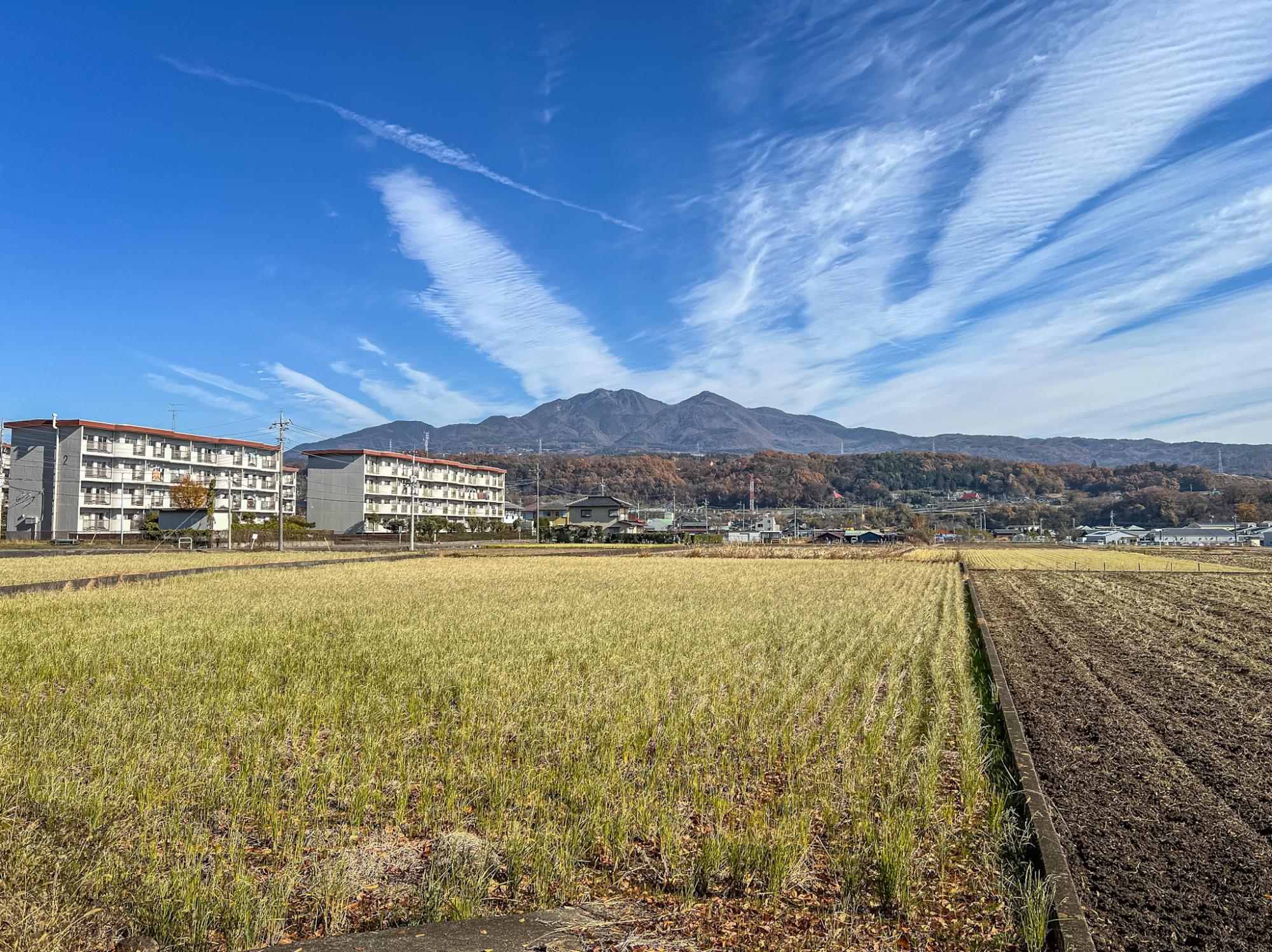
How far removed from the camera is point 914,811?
438 cm

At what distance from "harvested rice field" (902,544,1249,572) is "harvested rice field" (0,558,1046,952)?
33940 mm

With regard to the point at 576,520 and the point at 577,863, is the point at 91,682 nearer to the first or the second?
the point at 577,863

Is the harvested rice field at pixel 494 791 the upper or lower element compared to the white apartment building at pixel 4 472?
lower

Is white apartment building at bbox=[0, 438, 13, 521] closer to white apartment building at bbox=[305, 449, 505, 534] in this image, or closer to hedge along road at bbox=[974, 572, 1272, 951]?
white apartment building at bbox=[305, 449, 505, 534]

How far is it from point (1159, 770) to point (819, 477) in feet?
474

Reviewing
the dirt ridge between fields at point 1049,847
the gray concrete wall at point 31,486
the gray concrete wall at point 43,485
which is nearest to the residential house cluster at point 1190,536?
the dirt ridge between fields at point 1049,847

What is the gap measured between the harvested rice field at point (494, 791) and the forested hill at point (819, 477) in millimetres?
116121

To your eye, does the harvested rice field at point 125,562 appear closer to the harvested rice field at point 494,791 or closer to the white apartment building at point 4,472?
the harvested rice field at point 494,791

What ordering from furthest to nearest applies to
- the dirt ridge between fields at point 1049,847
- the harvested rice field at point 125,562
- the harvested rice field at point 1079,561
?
the harvested rice field at point 1079,561
the harvested rice field at point 125,562
the dirt ridge between fields at point 1049,847

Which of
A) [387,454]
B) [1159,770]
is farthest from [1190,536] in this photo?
[1159,770]

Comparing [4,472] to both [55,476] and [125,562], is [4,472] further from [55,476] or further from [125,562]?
[125,562]

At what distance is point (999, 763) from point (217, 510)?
6047 cm

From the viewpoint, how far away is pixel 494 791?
4.60 metres

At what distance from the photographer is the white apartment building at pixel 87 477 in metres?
48.3
